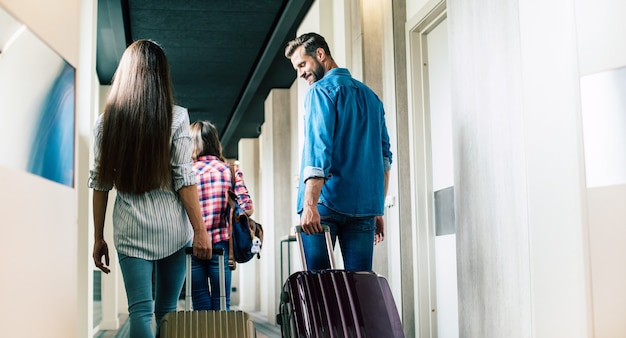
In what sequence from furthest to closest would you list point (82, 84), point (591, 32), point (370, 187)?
point (82, 84), point (370, 187), point (591, 32)

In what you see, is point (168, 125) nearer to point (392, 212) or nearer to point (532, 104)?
point (532, 104)

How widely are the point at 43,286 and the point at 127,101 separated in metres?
0.64

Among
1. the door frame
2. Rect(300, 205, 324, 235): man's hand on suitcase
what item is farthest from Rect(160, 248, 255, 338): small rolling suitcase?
the door frame

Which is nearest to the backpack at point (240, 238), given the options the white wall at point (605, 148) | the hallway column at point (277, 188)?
the white wall at point (605, 148)

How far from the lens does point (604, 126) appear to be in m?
2.31

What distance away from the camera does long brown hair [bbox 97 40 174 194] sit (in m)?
2.55

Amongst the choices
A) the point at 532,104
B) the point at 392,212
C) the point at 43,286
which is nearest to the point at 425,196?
the point at 392,212

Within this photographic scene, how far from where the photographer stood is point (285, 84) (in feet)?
36.4

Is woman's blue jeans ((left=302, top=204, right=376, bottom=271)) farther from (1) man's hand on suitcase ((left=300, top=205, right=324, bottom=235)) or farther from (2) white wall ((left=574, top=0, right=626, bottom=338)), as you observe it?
(2) white wall ((left=574, top=0, right=626, bottom=338))

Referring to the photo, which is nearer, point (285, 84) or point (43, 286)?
point (43, 286)

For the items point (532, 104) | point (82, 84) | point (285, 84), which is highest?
point (285, 84)

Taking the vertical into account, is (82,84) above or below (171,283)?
above

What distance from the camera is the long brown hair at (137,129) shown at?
2553 mm

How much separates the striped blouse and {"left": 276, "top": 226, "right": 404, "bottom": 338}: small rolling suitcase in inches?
16.3
